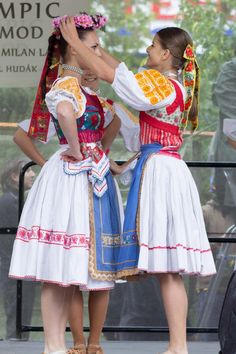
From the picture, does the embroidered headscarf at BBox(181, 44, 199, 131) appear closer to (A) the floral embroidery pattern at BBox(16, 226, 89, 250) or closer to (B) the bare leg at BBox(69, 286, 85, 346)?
(A) the floral embroidery pattern at BBox(16, 226, 89, 250)

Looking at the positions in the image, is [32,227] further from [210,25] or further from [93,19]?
[210,25]

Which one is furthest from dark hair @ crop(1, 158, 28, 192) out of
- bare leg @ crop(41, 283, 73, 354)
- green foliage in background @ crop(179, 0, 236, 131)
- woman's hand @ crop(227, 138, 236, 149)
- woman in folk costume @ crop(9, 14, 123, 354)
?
bare leg @ crop(41, 283, 73, 354)

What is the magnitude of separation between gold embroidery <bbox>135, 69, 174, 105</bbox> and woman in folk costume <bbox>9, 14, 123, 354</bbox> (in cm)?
32

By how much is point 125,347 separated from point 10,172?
1.36 m

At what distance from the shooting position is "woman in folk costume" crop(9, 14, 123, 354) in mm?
6035

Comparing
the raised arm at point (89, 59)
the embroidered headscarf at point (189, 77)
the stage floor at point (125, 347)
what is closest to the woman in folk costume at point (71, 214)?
the raised arm at point (89, 59)

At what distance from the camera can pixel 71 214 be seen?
609 centimetres

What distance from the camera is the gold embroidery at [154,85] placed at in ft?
19.5

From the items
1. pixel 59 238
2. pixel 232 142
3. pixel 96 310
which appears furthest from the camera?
pixel 232 142

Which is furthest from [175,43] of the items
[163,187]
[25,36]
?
[25,36]

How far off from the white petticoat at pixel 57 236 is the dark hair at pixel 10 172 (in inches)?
72.7

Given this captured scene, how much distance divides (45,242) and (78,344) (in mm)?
601

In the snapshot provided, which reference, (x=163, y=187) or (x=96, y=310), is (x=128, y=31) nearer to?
(x=163, y=187)

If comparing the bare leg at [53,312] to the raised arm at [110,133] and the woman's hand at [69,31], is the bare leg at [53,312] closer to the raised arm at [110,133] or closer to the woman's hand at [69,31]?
the raised arm at [110,133]
